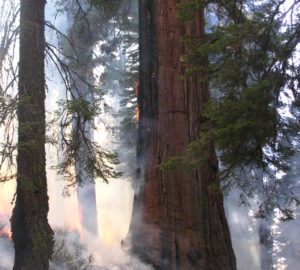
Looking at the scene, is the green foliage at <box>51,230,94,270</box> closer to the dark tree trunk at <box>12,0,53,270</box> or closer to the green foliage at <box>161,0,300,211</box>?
the dark tree trunk at <box>12,0,53,270</box>

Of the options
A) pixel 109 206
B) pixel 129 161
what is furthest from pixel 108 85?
pixel 109 206

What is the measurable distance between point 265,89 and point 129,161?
16373 mm

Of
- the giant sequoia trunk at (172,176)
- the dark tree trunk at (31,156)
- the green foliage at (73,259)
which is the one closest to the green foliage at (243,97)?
the giant sequoia trunk at (172,176)

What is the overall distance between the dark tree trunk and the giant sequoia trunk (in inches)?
59.8

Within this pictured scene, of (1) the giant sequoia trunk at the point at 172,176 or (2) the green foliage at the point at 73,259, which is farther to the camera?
(2) the green foliage at the point at 73,259

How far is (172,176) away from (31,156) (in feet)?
7.04

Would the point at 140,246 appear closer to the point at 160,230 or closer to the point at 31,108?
the point at 160,230

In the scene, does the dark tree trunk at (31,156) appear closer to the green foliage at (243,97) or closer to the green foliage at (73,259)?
the green foliage at (73,259)

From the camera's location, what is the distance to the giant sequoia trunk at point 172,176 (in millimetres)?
6371

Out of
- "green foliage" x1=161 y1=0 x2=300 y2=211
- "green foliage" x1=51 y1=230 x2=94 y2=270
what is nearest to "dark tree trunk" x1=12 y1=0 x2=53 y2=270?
"green foliage" x1=51 y1=230 x2=94 y2=270

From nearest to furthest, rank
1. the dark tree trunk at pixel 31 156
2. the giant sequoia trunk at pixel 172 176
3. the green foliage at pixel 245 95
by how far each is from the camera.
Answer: the green foliage at pixel 245 95
the dark tree trunk at pixel 31 156
the giant sequoia trunk at pixel 172 176

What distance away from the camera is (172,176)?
6.56 m

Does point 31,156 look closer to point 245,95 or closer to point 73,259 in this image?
point 73,259

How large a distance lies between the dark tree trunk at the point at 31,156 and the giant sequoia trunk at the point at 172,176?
1.52m
